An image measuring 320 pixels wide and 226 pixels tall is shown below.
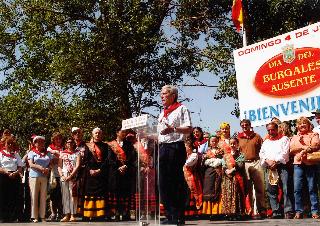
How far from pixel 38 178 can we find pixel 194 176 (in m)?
2.73

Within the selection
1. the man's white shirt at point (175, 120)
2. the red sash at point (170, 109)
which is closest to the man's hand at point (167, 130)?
the man's white shirt at point (175, 120)

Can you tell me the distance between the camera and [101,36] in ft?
59.0

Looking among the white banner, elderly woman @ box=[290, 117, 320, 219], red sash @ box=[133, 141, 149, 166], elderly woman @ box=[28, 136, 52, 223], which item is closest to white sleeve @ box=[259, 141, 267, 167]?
elderly woman @ box=[290, 117, 320, 219]

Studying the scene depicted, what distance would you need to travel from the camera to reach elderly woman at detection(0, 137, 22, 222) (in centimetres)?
1045

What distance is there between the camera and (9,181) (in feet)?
34.7

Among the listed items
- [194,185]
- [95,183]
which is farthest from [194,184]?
[95,183]

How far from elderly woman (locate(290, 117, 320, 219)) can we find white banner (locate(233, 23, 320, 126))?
3.92ft

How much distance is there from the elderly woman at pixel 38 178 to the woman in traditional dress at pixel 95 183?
28.3 inches

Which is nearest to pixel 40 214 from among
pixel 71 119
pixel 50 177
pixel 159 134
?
pixel 50 177

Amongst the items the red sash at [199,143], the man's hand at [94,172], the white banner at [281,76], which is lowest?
the man's hand at [94,172]

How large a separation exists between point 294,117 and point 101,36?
8660 mm

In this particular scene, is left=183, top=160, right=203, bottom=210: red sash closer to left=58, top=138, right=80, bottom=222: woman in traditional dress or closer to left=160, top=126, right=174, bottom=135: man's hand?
left=58, top=138, right=80, bottom=222: woman in traditional dress

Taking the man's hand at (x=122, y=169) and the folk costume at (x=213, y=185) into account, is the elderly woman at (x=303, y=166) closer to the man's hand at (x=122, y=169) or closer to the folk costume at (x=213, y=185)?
the folk costume at (x=213, y=185)

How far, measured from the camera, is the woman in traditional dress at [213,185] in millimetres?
9898
